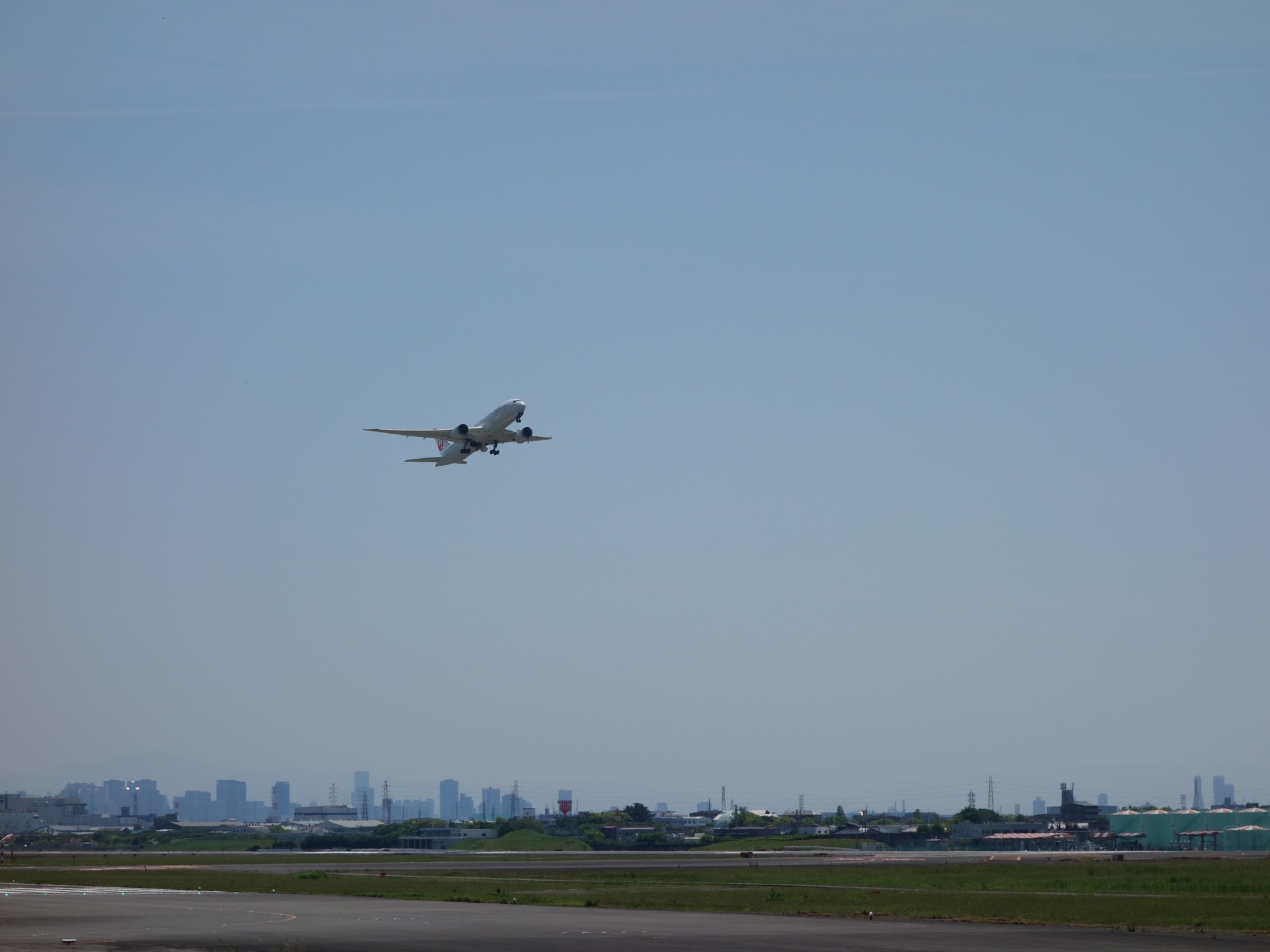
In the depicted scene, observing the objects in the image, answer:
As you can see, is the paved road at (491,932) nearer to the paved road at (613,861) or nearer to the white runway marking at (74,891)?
the white runway marking at (74,891)

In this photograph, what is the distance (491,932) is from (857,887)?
34.5 meters

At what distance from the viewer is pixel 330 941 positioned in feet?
137

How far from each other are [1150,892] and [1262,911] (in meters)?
14.3

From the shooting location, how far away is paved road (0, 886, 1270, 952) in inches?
1614

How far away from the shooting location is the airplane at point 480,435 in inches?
3986

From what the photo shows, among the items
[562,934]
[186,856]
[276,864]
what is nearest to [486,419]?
[276,864]

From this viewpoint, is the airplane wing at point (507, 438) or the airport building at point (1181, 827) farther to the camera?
the airport building at point (1181, 827)

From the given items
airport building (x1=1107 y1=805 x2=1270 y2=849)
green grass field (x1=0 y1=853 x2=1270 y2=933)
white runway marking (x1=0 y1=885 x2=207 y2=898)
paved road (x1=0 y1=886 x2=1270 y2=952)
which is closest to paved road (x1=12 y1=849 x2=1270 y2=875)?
green grass field (x1=0 y1=853 x2=1270 y2=933)

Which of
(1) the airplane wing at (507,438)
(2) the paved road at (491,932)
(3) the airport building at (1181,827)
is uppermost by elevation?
(1) the airplane wing at (507,438)

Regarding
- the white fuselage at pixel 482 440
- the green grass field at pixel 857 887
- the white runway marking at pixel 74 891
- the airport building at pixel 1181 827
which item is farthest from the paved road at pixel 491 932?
the airport building at pixel 1181 827

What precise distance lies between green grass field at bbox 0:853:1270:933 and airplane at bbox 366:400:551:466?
31.6 m

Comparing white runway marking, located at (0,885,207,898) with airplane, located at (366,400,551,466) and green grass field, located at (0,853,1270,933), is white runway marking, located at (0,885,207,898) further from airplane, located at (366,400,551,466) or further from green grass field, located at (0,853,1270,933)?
airplane, located at (366,400,551,466)

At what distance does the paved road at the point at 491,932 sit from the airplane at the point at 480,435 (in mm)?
45744

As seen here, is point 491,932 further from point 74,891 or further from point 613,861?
point 613,861
